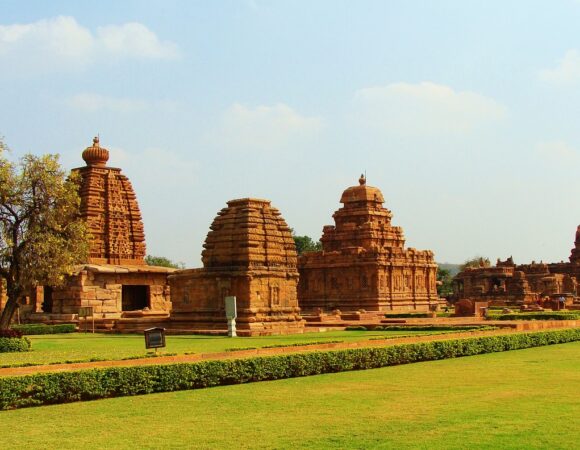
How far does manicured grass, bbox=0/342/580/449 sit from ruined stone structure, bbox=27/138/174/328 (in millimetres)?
22531

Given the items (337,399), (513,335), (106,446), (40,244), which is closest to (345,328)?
(513,335)

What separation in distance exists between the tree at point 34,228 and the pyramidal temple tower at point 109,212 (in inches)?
658

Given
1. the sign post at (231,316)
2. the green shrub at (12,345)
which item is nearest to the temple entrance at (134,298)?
the sign post at (231,316)

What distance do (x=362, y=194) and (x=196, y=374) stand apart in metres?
45.1

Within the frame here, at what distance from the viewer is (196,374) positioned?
543 inches

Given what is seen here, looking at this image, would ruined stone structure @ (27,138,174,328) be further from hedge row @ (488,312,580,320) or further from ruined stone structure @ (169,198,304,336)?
hedge row @ (488,312,580,320)

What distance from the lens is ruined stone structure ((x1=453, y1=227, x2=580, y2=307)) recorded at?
69.8 metres

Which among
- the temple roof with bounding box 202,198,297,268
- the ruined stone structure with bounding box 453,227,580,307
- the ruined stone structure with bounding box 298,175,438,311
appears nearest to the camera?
the temple roof with bounding box 202,198,297,268

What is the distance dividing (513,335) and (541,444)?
13.3m

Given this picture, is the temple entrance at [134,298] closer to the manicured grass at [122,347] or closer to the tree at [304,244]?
the manicured grass at [122,347]

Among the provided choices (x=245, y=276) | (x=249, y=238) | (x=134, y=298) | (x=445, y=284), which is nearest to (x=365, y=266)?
(x=134, y=298)

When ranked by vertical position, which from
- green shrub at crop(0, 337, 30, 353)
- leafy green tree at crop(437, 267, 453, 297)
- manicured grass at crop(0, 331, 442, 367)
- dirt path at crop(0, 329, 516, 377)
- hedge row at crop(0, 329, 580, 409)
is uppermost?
leafy green tree at crop(437, 267, 453, 297)

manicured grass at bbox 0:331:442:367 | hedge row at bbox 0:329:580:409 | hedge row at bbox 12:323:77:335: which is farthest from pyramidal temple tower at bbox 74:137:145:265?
hedge row at bbox 0:329:580:409

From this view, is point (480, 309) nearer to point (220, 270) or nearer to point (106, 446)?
point (220, 270)
